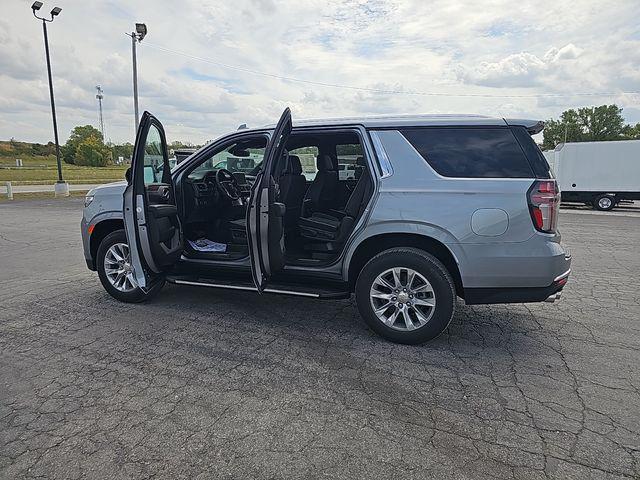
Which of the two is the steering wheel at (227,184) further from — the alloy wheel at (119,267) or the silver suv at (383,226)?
the alloy wheel at (119,267)

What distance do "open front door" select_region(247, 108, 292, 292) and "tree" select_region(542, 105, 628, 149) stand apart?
232ft

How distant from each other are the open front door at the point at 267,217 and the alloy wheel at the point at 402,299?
0.98m

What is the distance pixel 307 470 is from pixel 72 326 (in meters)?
3.03

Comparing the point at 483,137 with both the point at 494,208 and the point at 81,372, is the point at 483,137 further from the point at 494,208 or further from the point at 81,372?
the point at 81,372

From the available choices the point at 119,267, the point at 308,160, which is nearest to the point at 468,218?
the point at 308,160

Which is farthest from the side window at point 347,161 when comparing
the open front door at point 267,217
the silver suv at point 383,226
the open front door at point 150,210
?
the open front door at point 150,210

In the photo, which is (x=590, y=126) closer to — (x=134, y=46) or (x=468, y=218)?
(x=134, y=46)

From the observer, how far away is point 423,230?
12.3 feet

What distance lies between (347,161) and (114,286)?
303 centimetres

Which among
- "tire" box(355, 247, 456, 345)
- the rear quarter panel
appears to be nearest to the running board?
"tire" box(355, 247, 456, 345)

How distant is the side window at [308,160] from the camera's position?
5248 millimetres

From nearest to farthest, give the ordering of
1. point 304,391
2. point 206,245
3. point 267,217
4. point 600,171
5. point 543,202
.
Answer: point 304,391
point 543,202
point 267,217
point 206,245
point 600,171

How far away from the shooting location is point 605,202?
17.8 m

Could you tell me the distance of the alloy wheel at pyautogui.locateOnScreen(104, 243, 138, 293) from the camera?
16.0ft
